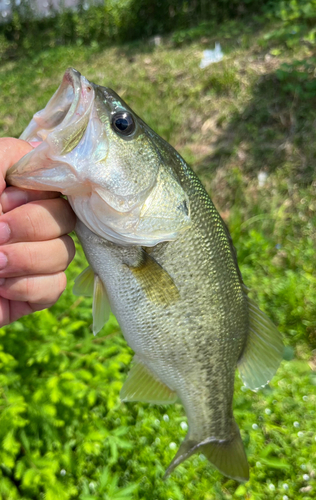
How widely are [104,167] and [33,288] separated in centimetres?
47

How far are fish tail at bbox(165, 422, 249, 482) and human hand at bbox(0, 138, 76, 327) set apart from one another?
37.3 inches

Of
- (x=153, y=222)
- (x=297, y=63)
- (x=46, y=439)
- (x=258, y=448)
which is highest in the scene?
(x=153, y=222)

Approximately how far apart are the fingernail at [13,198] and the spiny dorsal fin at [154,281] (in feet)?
1.33

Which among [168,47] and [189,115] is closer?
[189,115]

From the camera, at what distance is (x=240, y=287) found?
4.57 feet

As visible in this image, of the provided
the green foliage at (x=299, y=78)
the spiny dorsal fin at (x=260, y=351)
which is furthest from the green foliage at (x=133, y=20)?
the spiny dorsal fin at (x=260, y=351)

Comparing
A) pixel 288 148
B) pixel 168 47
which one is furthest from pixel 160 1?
pixel 288 148

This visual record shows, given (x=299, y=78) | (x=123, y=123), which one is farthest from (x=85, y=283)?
(x=299, y=78)

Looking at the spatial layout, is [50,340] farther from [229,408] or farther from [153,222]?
[153,222]

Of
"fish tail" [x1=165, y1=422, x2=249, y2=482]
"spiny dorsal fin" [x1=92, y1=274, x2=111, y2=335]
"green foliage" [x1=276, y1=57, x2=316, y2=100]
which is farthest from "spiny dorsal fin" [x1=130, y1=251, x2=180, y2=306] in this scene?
"green foliage" [x1=276, y1=57, x2=316, y2=100]

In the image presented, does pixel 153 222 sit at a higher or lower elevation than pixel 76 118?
lower

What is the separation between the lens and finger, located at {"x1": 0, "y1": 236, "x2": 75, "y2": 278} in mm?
1078

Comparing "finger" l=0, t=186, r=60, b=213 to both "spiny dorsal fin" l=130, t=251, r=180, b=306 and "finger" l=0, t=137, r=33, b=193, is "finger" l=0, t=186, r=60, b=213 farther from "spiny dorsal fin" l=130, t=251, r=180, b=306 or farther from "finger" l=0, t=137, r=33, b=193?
"spiny dorsal fin" l=130, t=251, r=180, b=306

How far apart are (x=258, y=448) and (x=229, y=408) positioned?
2.43 ft
